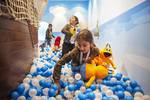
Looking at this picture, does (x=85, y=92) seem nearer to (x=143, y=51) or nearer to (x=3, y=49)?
(x=143, y=51)

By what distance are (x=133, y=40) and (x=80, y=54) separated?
1.93 ft

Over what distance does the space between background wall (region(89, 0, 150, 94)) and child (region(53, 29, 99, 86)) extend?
1.38 feet

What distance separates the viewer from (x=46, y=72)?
2.22 metres

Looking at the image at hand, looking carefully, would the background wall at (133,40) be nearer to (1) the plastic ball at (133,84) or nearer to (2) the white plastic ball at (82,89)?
(1) the plastic ball at (133,84)

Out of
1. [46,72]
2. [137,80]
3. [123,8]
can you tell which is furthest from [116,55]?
[46,72]

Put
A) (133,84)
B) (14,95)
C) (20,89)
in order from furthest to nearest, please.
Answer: (133,84), (20,89), (14,95)

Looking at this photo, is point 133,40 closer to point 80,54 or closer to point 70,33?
point 80,54

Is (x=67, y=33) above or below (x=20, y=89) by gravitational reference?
above

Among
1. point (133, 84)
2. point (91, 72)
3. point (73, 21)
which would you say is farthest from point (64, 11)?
point (133, 84)

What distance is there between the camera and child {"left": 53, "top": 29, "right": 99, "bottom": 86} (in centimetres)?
197

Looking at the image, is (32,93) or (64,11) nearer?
(32,93)

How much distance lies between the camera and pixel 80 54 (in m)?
2.17

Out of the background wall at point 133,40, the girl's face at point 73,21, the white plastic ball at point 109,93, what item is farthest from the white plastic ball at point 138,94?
the girl's face at point 73,21

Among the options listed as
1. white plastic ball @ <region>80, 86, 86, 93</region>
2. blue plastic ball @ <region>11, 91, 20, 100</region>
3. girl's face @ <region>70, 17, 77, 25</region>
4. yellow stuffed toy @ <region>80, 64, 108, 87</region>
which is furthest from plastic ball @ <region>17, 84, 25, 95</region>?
girl's face @ <region>70, 17, 77, 25</region>
